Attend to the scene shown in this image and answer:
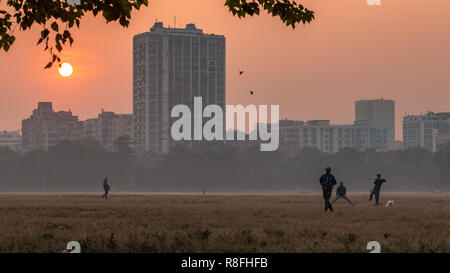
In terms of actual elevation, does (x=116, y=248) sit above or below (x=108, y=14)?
below

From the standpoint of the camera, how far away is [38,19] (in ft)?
63.1

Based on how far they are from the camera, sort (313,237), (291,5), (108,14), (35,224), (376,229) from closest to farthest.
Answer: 1. (108,14)
2. (291,5)
3. (313,237)
4. (376,229)
5. (35,224)

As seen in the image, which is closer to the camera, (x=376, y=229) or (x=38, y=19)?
(x=38, y=19)

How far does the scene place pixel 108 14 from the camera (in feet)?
59.9

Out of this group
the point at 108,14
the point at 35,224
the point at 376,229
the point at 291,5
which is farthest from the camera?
the point at 35,224

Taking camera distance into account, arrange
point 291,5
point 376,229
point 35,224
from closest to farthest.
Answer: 1. point 291,5
2. point 376,229
3. point 35,224
